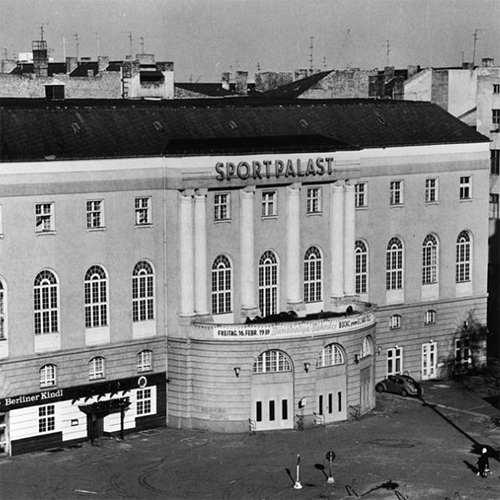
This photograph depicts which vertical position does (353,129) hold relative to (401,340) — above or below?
above

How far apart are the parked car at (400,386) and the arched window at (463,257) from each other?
30.5ft

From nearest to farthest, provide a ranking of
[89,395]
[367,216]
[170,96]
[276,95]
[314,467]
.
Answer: [314,467] < [89,395] < [367,216] < [170,96] < [276,95]

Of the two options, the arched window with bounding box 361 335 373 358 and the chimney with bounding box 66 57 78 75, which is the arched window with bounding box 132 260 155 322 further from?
the chimney with bounding box 66 57 78 75

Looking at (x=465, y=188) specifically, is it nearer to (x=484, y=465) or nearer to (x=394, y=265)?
(x=394, y=265)

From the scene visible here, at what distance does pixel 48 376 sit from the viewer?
288 feet

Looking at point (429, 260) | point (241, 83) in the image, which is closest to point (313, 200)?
point (429, 260)

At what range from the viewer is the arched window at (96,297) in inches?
3511

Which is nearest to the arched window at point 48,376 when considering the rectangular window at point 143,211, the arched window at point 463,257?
the rectangular window at point 143,211

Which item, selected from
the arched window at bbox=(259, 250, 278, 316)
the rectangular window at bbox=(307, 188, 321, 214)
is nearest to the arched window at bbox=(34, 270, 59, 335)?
the arched window at bbox=(259, 250, 278, 316)

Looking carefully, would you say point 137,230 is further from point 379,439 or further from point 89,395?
point 379,439

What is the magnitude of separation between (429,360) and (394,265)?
23.9 feet

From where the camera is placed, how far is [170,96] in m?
118

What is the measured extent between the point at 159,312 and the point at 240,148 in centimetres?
1039

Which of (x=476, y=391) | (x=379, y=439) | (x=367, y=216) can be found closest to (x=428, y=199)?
(x=367, y=216)
